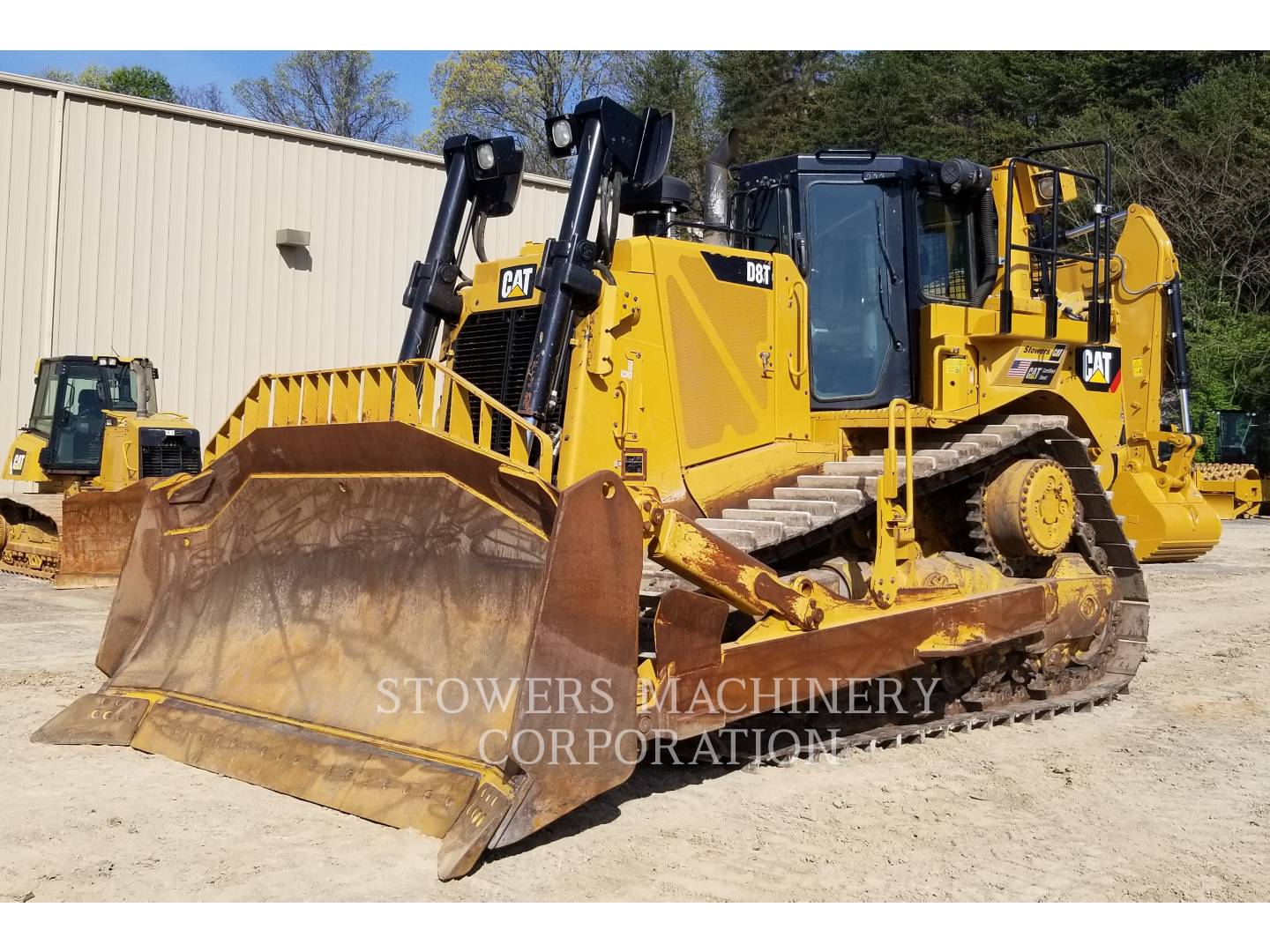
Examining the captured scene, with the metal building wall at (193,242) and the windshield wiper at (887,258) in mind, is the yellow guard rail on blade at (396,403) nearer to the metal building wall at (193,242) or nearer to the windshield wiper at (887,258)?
the windshield wiper at (887,258)

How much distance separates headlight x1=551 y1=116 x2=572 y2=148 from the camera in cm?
586

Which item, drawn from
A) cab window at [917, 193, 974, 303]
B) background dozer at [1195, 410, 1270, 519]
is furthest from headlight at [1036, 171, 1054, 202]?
background dozer at [1195, 410, 1270, 519]

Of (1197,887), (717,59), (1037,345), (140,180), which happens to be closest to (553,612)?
(1197,887)

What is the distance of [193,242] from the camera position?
56.4 ft

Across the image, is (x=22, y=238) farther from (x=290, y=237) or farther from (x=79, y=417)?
(x=290, y=237)

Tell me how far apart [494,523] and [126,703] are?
2.21 m

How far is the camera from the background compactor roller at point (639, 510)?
14.9 ft

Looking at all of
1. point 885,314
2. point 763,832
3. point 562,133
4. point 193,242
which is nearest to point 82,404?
point 193,242

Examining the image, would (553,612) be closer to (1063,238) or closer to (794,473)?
(794,473)

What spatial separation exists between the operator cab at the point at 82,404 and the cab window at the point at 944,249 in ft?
35.6

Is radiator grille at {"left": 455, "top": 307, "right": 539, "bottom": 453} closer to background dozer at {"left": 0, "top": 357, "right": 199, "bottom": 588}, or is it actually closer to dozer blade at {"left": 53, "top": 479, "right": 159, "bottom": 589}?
dozer blade at {"left": 53, "top": 479, "right": 159, "bottom": 589}

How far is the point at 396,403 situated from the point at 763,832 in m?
2.23

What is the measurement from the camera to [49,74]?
38.0 metres

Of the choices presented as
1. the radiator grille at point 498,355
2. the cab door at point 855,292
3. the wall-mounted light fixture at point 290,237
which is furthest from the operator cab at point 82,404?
the cab door at point 855,292
